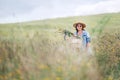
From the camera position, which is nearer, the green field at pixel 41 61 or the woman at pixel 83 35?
the green field at pixel 41 61

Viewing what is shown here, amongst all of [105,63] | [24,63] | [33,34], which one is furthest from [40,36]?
[105,63]

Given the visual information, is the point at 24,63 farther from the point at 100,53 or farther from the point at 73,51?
the point at 100,53

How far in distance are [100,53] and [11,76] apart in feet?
12.2

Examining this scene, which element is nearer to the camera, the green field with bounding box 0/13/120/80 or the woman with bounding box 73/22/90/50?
the green field with bounding box 0/13/120/80

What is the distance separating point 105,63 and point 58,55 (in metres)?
2.52

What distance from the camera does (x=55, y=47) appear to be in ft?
24.9

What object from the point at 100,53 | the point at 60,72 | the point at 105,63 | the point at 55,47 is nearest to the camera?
the point at 60,72

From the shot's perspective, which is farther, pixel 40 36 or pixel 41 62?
pixel 40 36

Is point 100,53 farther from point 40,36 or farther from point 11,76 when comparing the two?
point 11,76

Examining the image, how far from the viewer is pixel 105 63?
9.43 metres

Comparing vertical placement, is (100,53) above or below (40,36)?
below

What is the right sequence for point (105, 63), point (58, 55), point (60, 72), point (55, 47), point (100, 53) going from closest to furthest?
point (60, 72)
point (58, 55)
point (55, 47)
point (105, 63)
point (100, 53)

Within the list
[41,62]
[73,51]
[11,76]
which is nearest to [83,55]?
[73,51]

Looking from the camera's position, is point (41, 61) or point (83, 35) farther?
point (83, 35)
